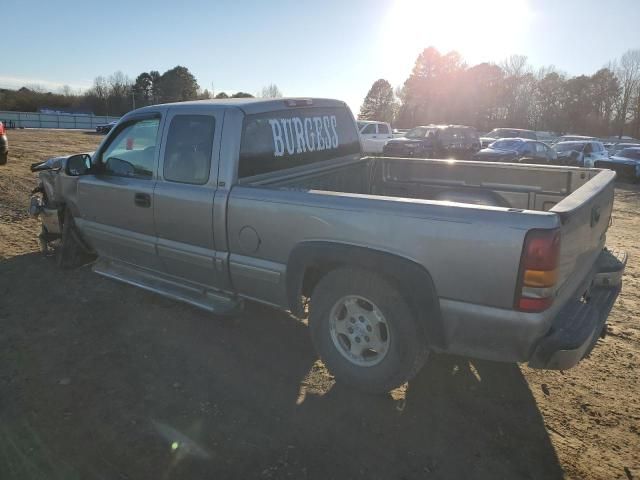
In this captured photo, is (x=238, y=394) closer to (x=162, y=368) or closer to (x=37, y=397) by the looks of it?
(x=162, y=368)

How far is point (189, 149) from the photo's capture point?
12.7 feet

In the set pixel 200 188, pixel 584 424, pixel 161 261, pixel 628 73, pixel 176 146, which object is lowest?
pixel 584 424

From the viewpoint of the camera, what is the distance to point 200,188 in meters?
3.71

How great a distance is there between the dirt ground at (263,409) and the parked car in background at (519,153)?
1508 centimetres

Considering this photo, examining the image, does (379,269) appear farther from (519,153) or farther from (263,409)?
(519,153)

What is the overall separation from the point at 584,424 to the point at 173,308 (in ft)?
11.6

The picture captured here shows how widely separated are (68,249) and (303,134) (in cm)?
316

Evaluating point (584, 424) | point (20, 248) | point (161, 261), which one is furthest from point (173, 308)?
point (584, 424)

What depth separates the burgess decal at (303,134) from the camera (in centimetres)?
395

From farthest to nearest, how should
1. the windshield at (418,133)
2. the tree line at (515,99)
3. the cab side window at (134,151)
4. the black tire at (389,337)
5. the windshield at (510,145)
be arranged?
1. the tree line at (515,99)
2. the windshield at (418,133)
3. the windshield at (510,145)
4. the cab side window at (134,151)
5. the black tire at (389,337)

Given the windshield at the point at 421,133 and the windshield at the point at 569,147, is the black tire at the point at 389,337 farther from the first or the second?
the windshield at the point at 421,133

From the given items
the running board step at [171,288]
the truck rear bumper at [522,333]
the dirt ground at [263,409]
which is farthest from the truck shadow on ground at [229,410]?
the truck rear bumper at [522,333]

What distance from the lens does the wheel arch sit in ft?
9.05

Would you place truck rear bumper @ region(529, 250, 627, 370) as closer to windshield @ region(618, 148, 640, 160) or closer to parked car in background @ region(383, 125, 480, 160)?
parked car in background @ region(383, 125, 480, 160)
